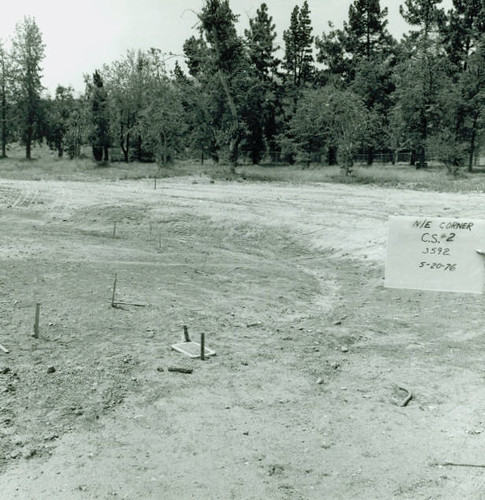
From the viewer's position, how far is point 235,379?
7.03 m

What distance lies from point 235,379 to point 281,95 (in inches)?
1911

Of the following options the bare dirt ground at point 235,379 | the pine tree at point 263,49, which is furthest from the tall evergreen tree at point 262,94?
the bare dirt ground at point 235,379

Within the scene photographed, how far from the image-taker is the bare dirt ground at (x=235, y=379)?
5.14 m

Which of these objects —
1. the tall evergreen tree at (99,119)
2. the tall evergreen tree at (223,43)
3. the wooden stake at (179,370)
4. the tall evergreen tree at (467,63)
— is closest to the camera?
the wooden stake at (179,370)

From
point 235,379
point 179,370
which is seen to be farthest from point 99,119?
point 235,379

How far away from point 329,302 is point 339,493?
6087mm

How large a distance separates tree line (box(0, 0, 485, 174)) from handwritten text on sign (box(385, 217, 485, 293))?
93.6ft

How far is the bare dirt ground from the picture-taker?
5.14 meters

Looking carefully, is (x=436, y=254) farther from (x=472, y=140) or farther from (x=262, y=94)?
(x=262, y=94)

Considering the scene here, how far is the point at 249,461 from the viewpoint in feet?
17.6

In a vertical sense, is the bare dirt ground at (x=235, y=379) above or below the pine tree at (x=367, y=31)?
below

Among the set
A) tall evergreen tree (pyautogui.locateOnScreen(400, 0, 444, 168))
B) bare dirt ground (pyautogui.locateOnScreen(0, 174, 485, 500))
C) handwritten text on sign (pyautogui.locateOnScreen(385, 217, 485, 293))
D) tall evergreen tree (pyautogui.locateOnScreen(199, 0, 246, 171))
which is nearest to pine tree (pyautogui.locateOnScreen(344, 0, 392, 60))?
tall evergreen tree (pyautogui.locateOnScreen(400, 0, 444, 168))

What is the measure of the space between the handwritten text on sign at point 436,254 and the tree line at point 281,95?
93.6 ft

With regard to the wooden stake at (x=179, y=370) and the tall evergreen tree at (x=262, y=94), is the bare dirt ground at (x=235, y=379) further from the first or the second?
the tall evergreen tree at (x=262, y=94)
